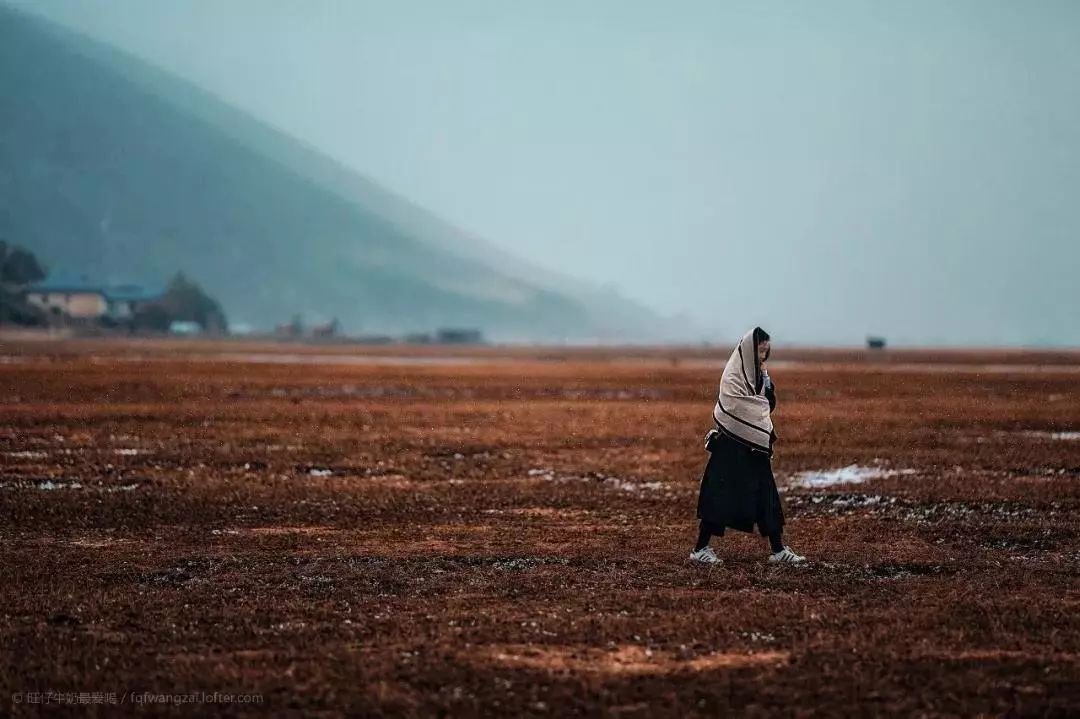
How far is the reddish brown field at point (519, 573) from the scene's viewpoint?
426 inches

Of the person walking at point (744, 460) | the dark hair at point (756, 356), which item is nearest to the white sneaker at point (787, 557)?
the person walking at point (744, 460)

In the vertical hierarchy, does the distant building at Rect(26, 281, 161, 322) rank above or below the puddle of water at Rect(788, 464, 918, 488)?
above

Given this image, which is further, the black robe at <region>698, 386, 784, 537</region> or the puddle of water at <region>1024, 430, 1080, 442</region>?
the puddle of water at <region>1024, 430, 1080, 442</region>

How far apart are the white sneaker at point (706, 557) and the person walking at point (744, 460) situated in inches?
2.1

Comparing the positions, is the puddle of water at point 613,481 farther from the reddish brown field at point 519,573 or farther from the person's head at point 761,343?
the person's head at point 761,343

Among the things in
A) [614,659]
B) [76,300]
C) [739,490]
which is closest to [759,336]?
[739,490]

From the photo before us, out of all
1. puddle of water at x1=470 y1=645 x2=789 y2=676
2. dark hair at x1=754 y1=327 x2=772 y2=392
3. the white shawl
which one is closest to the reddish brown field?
puddle of water at x1=470 y1=645 x2=789 y2=676

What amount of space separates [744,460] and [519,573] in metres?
3.62

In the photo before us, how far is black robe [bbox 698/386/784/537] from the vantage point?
1683cm

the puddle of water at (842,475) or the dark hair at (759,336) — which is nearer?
the dark hair at (759,336)

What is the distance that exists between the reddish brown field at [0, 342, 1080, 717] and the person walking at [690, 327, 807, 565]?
0.73 m

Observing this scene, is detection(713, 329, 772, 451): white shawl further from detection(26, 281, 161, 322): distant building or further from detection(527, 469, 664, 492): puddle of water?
detection(26, 281, 161, 322): distant building

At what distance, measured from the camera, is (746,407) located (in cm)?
1689

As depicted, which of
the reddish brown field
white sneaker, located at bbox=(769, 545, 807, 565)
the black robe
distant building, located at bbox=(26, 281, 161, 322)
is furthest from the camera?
distant building, located at bbox=(26, 281, 161, 322)
